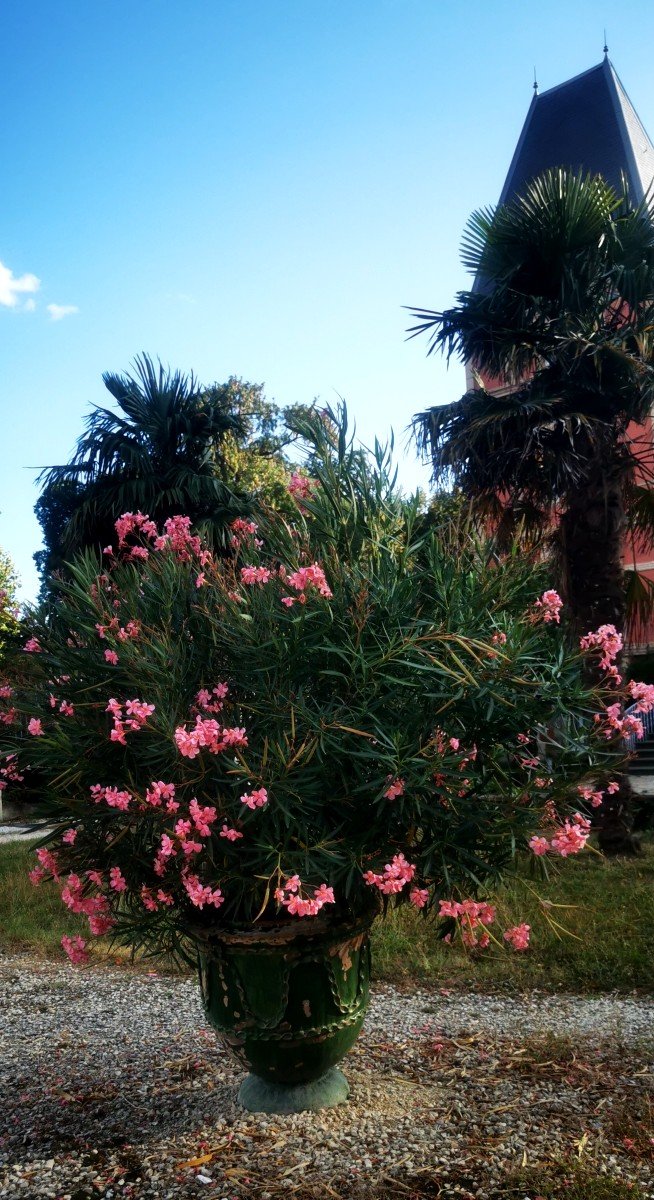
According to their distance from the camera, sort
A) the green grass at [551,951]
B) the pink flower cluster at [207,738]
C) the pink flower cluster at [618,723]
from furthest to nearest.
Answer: the green grass at [551,951] → the pink flower cluster at [618,723] → the pink flower cluster at [207,738]

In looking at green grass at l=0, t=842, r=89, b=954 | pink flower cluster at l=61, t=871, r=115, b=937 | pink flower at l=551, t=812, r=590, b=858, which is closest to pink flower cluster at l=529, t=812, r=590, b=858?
pink flower at l=551, t=812, r=590, b=858

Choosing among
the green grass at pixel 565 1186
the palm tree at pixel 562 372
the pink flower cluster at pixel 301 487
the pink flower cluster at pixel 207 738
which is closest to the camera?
the pink flower cluster at pixel 207 738

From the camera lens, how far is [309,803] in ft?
9.58

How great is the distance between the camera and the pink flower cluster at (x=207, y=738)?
2.71 meters

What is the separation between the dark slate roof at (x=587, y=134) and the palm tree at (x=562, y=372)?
539 inches

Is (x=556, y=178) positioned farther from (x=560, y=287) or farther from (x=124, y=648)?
(x=124, y=648)

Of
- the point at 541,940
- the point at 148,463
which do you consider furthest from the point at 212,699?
the point at 148,463

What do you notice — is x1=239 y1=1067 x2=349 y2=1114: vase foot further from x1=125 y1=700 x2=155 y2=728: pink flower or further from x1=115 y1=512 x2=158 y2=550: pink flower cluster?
x1=115 y1=512 x2=158 y2=550: pink flower cluster

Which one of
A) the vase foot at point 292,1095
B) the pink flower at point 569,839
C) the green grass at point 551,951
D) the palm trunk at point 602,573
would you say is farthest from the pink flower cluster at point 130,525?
the palm trunk at point 602,573

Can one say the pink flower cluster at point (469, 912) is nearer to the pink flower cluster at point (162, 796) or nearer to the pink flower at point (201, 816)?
the pink flower at point (201, 816)

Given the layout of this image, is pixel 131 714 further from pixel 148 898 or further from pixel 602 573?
pixel 602 573

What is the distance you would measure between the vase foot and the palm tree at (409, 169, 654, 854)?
6464 millimetres

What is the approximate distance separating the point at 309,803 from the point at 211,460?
10838 millimetres

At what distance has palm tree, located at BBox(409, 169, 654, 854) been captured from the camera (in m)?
9.27
